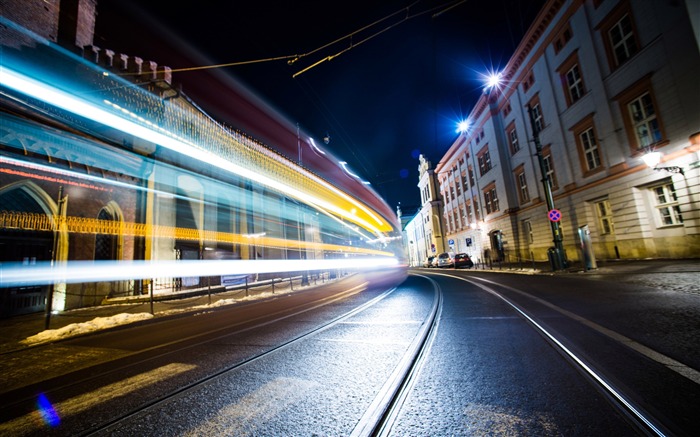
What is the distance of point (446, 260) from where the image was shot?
30656 millimetres

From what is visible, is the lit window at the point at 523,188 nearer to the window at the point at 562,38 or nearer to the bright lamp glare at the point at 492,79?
the bright lamp glare at the point at 492,79

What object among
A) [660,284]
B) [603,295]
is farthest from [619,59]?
[603,295]

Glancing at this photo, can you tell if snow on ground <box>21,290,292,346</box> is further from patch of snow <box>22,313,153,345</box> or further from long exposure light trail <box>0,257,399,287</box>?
long exposure light trail <box>0,257,399,287</box>

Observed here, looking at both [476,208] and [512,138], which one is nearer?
[512,138]

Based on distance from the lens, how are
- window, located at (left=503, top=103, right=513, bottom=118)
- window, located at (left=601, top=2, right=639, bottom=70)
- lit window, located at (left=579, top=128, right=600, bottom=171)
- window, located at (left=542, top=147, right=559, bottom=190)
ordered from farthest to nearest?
window, located at (left=503, top=103, right=513, bottom=118) < window, located at (left=542, top=147, right=559, bottom=190) < lit window, located at (left=579, top=128, right=600, bottom=171) < window, located at (left=601, top=2, right=639, bottom=70)

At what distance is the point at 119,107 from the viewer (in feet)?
34.6

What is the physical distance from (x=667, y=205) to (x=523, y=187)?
41.7 ft

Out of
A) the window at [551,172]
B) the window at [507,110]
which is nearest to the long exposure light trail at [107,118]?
the window at [551,172]

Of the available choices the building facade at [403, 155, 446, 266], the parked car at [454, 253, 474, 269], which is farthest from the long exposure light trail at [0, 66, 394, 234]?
the building facade at [403, 155, 446, 266]

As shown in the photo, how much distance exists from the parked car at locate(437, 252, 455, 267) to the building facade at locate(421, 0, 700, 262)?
5.01m

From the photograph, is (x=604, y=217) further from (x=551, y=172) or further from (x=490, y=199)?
(x=490, y=199)

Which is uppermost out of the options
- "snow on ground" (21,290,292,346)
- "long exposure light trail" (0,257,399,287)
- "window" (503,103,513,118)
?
"window" (503,103,513,118)

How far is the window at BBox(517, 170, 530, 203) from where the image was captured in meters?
24.9

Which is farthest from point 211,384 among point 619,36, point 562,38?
point 562,38
